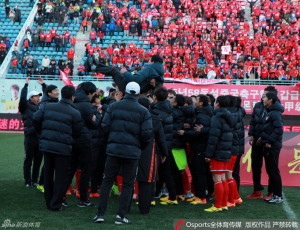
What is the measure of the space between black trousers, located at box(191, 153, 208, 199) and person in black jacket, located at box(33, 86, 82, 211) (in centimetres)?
213

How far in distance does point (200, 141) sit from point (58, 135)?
8.15 feet

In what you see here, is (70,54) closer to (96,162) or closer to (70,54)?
(70,54)

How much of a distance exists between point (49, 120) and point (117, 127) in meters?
1.23

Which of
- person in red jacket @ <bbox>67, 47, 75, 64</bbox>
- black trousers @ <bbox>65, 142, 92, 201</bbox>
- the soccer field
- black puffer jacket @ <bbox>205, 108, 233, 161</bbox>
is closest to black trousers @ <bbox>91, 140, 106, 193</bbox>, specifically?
the soccer field

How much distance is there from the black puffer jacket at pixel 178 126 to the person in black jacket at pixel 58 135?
6.01ft

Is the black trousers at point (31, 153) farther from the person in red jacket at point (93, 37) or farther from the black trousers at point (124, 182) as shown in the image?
the person in red jacket at point (93, 37)

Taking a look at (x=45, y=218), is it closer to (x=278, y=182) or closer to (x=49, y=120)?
(x=49, y=120)

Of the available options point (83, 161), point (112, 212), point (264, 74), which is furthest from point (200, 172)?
point (264, 74)

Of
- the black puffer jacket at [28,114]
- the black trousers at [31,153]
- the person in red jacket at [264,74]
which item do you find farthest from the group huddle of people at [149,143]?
the person in red jacket at [264,74]

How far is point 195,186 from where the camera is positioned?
9320 mm

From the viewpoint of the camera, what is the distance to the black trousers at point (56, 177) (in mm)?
8031

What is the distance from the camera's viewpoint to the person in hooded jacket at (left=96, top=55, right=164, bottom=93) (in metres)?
8.51

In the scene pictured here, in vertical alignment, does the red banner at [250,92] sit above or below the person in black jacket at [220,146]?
below

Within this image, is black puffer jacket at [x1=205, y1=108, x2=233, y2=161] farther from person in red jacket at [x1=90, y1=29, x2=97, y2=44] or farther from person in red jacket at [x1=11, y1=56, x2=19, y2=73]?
person in red jacket at [x1=90, y1=29, x2=97, y2=44]
